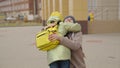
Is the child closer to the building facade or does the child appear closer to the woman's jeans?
the woman's jeans

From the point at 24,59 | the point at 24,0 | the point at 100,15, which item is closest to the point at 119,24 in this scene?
the point at 100,15

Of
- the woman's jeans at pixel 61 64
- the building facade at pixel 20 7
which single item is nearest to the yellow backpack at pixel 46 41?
the woman's jeans at pixel 61 64

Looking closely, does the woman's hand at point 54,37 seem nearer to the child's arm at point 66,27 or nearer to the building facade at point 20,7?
the child's arm at point 66,27

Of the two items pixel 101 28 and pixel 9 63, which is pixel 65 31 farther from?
pixel 101 28

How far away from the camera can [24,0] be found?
3794 inches

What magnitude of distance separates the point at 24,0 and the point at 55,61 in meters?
92.7

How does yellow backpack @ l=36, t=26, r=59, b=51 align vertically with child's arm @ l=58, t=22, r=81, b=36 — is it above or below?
below

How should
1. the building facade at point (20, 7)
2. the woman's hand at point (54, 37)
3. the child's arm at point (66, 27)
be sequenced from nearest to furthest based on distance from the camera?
the woman's hand at point (54, 37), the child's arm at point (66, 27), the building facade at point (20, 7)

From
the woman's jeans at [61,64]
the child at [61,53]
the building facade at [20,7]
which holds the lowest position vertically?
the woman's jeans at [61,64]

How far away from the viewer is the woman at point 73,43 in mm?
4820

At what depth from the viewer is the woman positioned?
482cm

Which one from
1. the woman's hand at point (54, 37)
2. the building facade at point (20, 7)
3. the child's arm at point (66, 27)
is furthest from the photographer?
the building facade at point (20, 7)

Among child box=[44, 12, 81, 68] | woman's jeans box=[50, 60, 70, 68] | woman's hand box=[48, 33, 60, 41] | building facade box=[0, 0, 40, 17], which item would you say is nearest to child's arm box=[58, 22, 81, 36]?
child box=[44, 12, 81, 68]

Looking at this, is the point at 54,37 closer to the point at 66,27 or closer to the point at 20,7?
the point at 66,27
